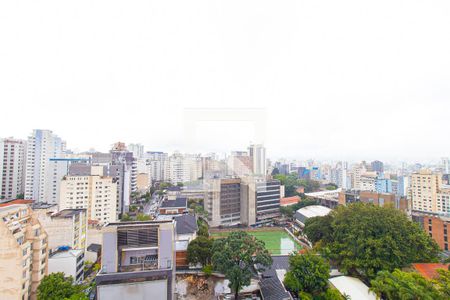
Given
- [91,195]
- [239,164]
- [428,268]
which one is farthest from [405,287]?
[91,195]

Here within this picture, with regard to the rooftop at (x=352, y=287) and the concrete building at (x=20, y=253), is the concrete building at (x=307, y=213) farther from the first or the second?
the concrete building at (x=20, y=253)

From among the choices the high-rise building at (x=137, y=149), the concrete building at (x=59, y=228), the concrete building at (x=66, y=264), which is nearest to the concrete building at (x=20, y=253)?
the concrete building at (x=66, y=264)

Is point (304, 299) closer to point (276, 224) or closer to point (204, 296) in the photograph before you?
point (204, 296)

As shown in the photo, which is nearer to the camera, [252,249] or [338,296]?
[338,296]

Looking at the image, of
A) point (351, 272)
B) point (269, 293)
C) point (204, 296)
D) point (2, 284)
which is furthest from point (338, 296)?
point (2, 284)

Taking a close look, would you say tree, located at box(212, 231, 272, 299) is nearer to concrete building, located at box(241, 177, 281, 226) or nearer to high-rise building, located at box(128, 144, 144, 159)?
concrete building, located at box(241, 177, 281, 226)

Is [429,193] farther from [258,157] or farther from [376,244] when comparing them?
[376,244]
